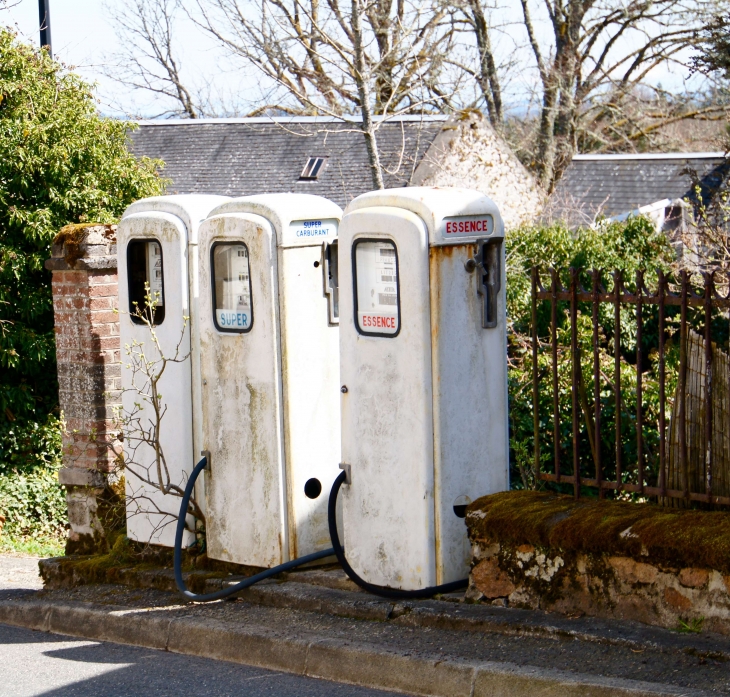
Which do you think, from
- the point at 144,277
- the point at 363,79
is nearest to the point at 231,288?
the point at 144,277

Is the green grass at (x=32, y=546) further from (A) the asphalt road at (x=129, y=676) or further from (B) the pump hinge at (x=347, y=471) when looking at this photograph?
(B) the pump hinge at (x=347, y=471)

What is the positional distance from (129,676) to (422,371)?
1953 millimetres

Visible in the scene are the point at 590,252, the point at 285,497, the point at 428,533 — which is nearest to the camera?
the point at 428,533

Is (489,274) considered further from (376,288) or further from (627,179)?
(627,179)

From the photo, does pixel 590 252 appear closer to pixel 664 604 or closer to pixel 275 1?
pixel 275 1

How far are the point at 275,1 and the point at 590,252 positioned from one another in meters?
6.70

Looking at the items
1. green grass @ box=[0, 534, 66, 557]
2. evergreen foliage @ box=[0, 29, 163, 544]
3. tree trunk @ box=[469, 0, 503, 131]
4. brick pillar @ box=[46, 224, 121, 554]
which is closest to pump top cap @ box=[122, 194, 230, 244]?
brick pillar @ box=[46, 224, 121, 554]

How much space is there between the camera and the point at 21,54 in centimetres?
1093

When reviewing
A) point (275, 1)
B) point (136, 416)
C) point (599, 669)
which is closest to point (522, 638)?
point (599, 669)

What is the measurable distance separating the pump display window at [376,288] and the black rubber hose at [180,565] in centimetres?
125

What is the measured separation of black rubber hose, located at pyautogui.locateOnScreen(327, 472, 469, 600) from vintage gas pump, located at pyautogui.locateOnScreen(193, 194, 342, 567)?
12.9 inches

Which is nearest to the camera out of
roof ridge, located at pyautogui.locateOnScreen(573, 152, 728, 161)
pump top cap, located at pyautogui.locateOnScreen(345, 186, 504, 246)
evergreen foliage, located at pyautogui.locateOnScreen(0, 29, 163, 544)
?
pump top cap, located at pyautogui.locateOnScreen(345, 186, 504, 246)

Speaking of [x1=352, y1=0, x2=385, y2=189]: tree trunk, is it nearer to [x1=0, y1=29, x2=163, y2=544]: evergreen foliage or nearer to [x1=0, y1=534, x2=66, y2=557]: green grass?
[x1=0, y1=29, x2=163, y2=544]: evergreen foliage

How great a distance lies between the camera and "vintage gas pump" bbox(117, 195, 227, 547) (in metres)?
5.89
